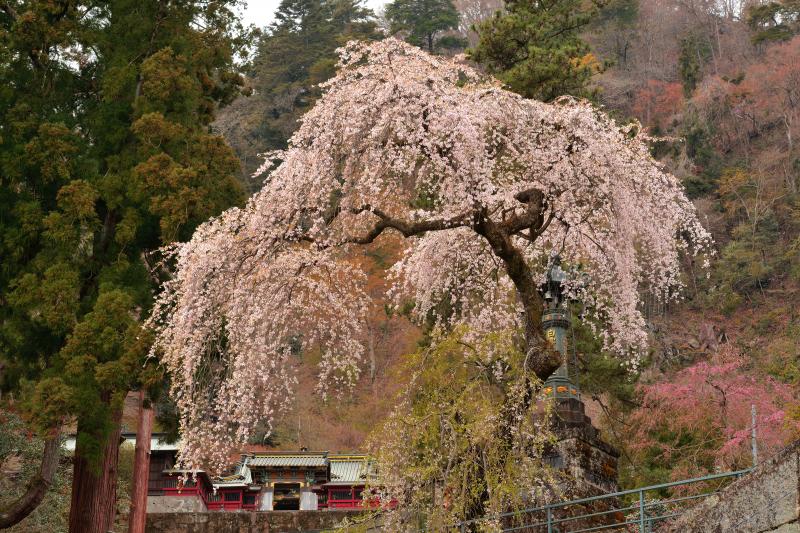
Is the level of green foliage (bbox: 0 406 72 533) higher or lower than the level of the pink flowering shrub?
lower

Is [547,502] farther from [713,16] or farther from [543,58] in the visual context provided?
[713,16]

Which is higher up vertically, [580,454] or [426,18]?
[426,18]

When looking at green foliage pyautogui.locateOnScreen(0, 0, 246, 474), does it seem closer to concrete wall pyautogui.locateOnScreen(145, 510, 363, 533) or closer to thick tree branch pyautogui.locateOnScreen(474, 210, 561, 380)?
thick tree branch pyautogui.locateOnScreen(474, 210, 561, 380)

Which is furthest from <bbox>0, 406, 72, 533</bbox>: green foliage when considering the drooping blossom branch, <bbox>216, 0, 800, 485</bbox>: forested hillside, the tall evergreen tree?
<bbox>216, 0, 800, 485</bbox>: forested hillside

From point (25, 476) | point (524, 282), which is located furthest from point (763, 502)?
point (25, 476)

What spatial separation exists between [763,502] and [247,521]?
19353 mm

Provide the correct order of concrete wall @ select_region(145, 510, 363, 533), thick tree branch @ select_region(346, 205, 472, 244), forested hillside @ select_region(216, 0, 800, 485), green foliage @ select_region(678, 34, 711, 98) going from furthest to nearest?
green foliage @ select_region(678, 34, 711, 98) < concrete wall @ select_region(145, 510, 363, 533) < forested hillside @ select_region(216, 0, 800, 485) < thick tree branch @ select_region(346, 205, 472, 244)

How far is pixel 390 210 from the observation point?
12352 millimetres

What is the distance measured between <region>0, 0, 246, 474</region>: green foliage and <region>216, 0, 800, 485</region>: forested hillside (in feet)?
27.0

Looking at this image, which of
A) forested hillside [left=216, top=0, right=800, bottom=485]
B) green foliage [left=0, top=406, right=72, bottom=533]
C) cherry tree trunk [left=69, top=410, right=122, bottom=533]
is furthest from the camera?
forested hillside [left=216, top=0, right=800, bottom=485]

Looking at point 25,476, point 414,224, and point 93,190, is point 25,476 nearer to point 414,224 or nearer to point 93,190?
point 93,190

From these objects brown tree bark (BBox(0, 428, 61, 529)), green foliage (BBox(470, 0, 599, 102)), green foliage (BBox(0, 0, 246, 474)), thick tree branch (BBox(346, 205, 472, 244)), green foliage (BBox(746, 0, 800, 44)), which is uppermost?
green foliage (BBox(746, 0, 800, 44))

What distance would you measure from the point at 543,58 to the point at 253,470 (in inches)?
661

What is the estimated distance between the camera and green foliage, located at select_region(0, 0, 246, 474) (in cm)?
1427
